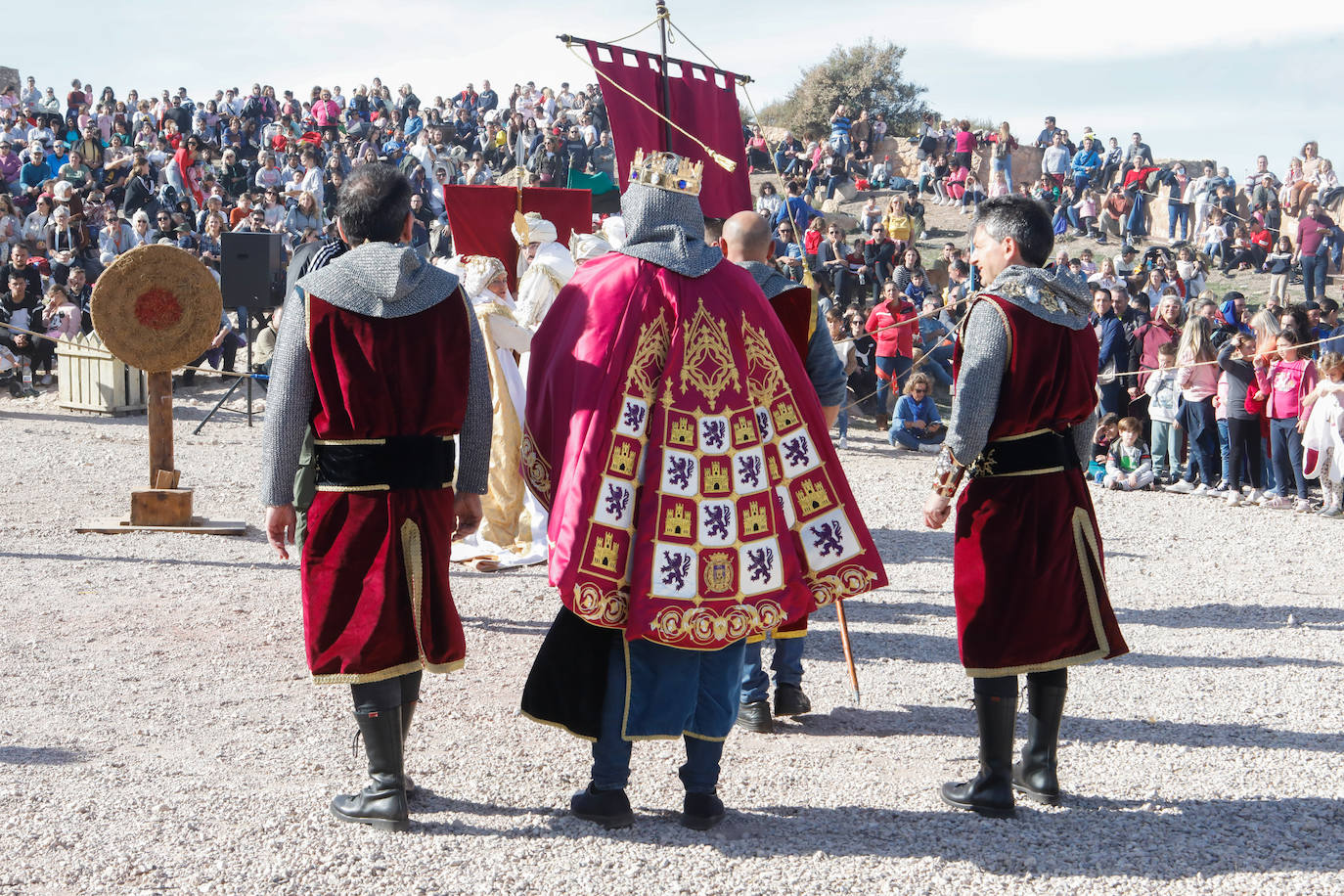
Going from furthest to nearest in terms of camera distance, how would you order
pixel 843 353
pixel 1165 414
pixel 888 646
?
pixel 843 353
pixel 1165 414
pixel 888 646

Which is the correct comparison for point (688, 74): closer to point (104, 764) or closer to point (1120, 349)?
point (104, 764)

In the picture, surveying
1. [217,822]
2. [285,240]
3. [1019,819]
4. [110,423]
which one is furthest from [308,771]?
[285,240]

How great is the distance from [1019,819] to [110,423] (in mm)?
11437

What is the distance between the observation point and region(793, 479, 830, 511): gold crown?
3703 millimetres

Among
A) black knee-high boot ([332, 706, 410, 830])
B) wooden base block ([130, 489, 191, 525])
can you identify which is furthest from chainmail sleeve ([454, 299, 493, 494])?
wooden base block ([130, 489, 191, 525])

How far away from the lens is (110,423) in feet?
42.2

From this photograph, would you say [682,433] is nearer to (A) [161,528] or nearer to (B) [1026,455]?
(B) [1026,455]

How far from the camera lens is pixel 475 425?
12.1 feet

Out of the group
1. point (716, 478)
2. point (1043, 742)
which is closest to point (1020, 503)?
point (1043, 742)

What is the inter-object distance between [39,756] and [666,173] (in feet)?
9.09

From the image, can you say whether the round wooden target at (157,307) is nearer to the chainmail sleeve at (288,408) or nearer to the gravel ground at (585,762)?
the gravel ground at (585,762)

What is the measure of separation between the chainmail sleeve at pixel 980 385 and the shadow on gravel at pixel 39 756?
2.98 metres

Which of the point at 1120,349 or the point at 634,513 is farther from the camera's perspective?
the point at 1120,349

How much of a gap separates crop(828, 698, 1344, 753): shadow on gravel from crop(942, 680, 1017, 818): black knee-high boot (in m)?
0.77
